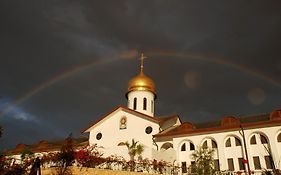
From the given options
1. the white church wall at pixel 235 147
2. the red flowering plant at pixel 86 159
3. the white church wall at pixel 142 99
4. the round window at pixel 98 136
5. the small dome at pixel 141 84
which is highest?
the small dome at pixel 141 84

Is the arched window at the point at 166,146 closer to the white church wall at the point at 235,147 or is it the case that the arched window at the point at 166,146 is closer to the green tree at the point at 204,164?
the white church wall at the point at 235,147

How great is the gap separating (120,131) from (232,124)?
1369 cm

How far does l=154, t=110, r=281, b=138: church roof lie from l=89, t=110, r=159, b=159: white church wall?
1.60 m

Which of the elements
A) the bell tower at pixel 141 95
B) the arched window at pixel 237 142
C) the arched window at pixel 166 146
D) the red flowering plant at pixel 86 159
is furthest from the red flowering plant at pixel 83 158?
the bell tower at pixel 141 95

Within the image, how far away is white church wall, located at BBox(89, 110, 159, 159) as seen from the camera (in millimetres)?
35906

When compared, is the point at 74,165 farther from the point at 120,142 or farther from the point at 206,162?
the point at 120,142

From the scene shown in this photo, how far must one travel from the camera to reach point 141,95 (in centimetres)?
4303

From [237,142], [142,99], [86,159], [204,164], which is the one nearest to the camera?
[86,159]

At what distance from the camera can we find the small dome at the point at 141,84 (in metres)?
43.1

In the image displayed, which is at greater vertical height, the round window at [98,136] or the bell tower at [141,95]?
the bell tower at [141,95]

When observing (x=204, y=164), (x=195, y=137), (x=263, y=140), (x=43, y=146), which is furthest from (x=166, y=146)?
(x=43, y=146)

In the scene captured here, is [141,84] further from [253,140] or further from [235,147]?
[253,140]

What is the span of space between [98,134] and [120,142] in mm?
4004

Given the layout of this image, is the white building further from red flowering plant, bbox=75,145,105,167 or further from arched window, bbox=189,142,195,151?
red flowering plant, bbox=75,145,105,167
